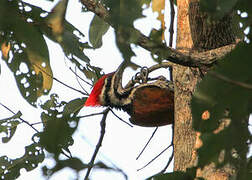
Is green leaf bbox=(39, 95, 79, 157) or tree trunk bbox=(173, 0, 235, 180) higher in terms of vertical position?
tree trunk bbox=(173, 0, 235, 180)

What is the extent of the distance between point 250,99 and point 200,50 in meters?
1.59

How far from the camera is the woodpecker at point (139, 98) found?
3.90 metres

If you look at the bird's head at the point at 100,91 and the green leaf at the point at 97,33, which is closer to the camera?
the green leaf at the point at 97,33

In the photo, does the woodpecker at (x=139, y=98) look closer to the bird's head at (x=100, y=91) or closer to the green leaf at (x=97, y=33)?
the bird's head at (x=100, y=91)

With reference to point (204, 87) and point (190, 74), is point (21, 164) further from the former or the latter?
point (204, 87)

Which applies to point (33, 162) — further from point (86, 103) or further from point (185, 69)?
point (185, 69)

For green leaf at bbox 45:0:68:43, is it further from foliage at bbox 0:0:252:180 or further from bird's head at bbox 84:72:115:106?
bird's head at bbox 84:72:115:106

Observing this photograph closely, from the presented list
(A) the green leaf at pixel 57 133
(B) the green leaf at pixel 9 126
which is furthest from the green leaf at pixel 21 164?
(A) the green leaf at pixel 57 133

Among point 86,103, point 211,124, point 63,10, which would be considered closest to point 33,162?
point 86,103

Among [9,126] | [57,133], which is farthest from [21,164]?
[57,133]

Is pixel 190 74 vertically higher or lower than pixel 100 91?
lower

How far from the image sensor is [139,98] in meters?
4.02

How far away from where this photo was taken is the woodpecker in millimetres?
3904

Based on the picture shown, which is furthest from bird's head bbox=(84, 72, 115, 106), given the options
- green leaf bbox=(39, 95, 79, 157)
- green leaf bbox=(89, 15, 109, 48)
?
green leaf bbox=(39, 95, 79, 157)
